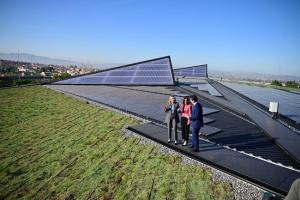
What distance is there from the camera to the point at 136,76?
3011cm

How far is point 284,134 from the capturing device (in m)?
11.5

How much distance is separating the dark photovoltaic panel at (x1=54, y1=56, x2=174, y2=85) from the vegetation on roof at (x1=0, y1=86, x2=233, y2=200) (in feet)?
53.0

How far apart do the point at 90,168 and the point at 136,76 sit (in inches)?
890

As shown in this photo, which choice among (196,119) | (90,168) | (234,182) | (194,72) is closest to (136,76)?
(196,119)

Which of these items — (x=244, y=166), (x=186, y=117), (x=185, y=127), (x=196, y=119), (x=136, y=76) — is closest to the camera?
(x=244, y=166)

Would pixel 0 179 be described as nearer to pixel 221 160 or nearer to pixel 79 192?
pixel 79 192

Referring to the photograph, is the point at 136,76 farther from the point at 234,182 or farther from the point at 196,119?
the point at 234,182

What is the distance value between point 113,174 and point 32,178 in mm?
2477

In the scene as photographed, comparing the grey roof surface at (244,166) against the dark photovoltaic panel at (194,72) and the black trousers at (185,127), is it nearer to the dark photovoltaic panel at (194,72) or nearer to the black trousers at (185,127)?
the black trousers at (185,127)

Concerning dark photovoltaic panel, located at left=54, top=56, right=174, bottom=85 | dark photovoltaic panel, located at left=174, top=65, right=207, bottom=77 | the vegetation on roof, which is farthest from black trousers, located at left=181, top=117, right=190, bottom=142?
dark photovoltaic panel, located at left=174, top=65, right=207, bottom=77

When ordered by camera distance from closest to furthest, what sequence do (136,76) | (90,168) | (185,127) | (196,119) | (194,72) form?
1. (90,168)
2. (196,119)
3. (185,127)
4. (136,76)
5. (194,72)

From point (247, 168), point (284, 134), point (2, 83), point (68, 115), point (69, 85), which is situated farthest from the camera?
point (2, 83)

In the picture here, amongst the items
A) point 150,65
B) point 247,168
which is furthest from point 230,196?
point 150,65

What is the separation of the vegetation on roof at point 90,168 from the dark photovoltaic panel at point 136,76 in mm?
16168
